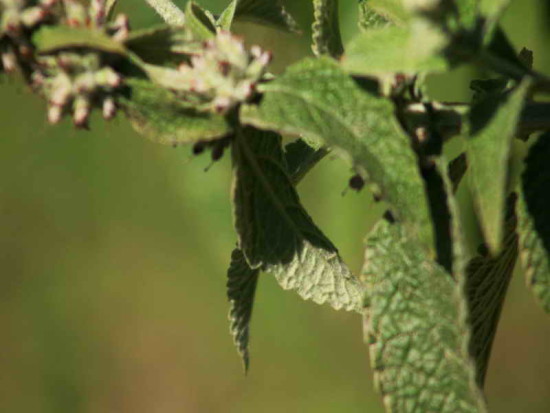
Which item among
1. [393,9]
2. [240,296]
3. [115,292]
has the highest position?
[393,9]

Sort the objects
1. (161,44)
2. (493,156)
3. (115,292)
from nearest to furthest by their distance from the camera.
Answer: (493,156) → (161,44) → (115,292)

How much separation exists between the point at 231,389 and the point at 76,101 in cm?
203

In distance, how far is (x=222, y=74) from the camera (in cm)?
54

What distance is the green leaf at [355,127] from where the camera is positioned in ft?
1.64

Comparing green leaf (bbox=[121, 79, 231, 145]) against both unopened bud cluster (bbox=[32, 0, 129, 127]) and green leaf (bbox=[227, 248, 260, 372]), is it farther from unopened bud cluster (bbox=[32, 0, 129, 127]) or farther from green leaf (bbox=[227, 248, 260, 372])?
green leaf (bbox=[227, 248, 260, 372])

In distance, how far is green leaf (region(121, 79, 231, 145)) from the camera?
1.73 feet

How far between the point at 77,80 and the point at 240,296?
221 millimetres

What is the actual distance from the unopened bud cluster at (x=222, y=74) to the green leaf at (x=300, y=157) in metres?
0.13

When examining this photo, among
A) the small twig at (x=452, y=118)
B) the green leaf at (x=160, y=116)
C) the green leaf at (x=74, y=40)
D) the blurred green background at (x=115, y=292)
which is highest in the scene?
the small twig at (x=452, y=118)

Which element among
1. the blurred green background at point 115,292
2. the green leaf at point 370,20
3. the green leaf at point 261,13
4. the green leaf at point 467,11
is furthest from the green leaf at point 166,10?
the blurred green background at point 115,292

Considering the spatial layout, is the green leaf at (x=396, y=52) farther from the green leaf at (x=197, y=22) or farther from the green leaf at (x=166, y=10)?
the green leaf at (x=166, y=10)

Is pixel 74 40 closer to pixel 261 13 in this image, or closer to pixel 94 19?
pixel 94 19

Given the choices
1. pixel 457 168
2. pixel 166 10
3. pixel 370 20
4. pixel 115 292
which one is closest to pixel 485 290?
pixel 457 168

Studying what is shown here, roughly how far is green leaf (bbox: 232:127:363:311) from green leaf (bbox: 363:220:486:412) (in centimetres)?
10
